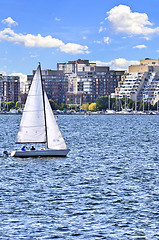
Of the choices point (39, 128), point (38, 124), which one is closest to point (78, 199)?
point (39, 128)

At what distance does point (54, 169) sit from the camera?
63219mm

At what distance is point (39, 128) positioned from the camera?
71125 mm

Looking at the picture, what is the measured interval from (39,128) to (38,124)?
535 mm

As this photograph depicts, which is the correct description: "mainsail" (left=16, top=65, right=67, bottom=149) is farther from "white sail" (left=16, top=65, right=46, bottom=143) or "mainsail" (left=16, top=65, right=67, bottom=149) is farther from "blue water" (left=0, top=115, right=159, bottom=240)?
"blue water" (left=0, top=115, right=159, bottom=240)

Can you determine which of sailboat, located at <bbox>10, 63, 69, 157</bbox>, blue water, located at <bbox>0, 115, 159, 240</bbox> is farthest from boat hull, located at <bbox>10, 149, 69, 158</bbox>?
blue water, located at <bbox>0, 115, 159, 240</bbox>

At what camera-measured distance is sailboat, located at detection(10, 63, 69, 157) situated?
7019 cm

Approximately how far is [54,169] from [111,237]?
2970cm

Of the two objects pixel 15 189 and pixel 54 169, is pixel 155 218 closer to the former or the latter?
pixel 15 189

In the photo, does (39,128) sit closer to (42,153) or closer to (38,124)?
(38,124)

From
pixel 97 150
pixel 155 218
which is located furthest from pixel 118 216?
pixel 97 150

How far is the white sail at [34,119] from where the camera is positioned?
70875mm

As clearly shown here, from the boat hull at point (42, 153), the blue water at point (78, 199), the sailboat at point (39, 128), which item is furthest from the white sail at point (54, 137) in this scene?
the blue water at point (78, 199)

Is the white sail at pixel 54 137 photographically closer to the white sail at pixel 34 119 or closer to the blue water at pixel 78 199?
the white sail at pixel 34 119

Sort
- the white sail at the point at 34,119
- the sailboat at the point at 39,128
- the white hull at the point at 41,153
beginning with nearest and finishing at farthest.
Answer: the white hull at the point at 41,153 → the sailboat at the point at 39,128 → the white sail at the point at 34,119
